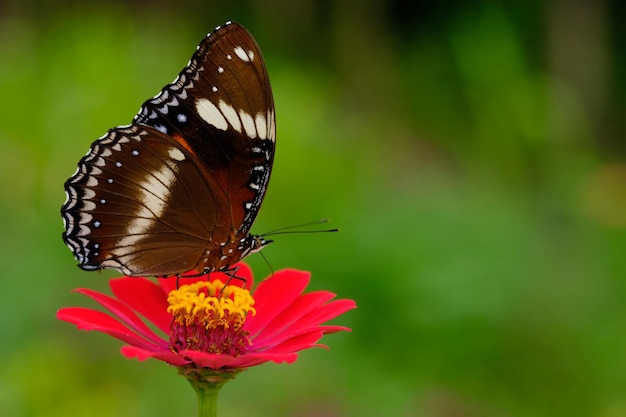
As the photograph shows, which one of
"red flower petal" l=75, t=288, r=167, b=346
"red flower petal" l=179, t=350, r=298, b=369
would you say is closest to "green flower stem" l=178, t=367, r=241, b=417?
"red flower petal" l=179, t=350, r=298, b=369

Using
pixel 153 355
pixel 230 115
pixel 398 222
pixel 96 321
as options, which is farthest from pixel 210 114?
pixel 398 222

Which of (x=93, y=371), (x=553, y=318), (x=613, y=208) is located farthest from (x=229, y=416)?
(x=613, y=208)

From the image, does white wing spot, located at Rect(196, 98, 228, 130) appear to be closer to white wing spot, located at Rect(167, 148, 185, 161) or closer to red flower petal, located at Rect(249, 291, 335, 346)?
white wing spot, located at Rect(167, 148, 185, 161)

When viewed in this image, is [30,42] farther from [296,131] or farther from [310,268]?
[310,268]

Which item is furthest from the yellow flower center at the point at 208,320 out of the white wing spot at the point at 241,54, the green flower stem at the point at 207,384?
the white wing spot at the point at 241,54

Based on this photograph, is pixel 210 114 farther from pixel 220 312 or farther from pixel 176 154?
pixel 220 312

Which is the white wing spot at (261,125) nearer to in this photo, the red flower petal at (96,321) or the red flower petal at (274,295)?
the red flower petal at (274,295)
